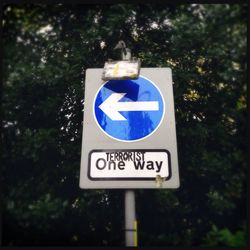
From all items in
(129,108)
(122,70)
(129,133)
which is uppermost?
(122,70)

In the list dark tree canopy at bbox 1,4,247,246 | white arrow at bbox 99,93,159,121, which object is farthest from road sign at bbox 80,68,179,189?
dark tree canopy at bbox 1,4,247,246

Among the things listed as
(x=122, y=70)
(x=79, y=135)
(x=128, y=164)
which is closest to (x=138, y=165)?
(x=128, y=164)

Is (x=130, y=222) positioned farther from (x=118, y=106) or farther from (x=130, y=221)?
(x=118, y=106)

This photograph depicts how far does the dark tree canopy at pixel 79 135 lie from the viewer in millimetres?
2701

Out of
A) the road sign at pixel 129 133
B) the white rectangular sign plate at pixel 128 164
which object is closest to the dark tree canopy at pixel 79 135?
the road sign at pixel 129 133

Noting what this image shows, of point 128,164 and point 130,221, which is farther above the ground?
point 128,164

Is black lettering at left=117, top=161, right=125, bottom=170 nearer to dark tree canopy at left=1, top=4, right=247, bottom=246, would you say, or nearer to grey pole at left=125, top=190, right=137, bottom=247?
grey pole at left=125, top=190, right=137, bottom=247

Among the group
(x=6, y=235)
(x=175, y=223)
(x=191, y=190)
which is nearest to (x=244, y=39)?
(x=191, y=190)

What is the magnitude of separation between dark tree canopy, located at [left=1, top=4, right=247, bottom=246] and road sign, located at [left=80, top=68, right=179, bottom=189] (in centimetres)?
108

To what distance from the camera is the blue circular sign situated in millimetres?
1466

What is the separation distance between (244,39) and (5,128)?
83.1 inches

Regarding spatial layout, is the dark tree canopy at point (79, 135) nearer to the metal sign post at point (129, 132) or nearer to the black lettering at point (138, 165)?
the metal sign post at point (129, 132)

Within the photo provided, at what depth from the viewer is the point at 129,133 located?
57.5 inches

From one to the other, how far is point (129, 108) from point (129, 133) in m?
0.12
